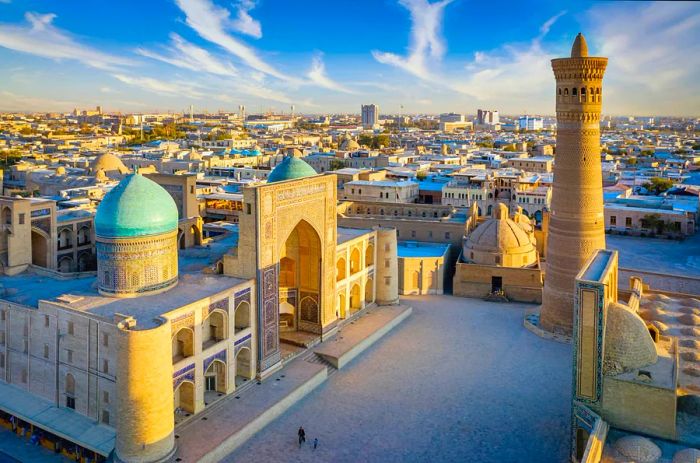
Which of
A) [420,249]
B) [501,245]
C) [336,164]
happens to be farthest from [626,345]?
[336,164]

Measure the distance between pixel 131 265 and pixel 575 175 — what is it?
13.2m

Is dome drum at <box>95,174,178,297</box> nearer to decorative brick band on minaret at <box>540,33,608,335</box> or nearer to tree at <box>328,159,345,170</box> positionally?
decorative brick band on minaret at <box>540,33,608,335</box>

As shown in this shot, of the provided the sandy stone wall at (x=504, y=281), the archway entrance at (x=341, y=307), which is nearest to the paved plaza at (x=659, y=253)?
the sandy stone wall at (x=504, y=281)

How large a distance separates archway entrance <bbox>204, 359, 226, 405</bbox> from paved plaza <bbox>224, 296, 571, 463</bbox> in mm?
1592

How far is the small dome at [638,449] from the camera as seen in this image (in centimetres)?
1082

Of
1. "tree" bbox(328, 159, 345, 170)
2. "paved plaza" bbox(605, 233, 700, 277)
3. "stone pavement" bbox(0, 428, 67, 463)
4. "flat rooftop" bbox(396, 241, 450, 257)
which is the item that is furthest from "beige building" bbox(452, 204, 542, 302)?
"tree" bbox(328, 159, 345, 170)

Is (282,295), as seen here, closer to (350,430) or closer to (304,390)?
(304,390)

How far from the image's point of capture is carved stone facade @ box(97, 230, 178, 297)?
1457 centimetres

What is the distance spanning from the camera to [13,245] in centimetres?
1738

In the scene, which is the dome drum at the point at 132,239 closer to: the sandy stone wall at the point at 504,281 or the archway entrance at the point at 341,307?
the archway entrance at the point at 341,307

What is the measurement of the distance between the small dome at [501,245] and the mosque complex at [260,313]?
116 inches

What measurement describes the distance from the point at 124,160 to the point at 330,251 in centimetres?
3838

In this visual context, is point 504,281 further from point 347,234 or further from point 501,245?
point 347,234

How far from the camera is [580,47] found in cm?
1892
